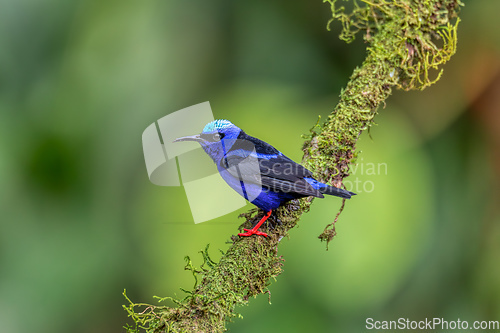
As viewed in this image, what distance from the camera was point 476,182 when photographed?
4223mm

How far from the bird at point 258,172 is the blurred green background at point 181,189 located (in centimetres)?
72

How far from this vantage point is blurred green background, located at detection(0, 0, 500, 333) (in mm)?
3863

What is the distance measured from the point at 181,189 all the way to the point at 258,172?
48.5 inches

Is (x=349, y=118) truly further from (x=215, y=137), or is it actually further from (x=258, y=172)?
(x=215, y=137)

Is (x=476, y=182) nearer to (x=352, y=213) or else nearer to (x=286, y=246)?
(x=352, y=213)

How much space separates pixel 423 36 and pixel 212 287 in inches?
92.4

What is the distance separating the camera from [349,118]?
3.23 meters

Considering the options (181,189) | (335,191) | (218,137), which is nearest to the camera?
(335,191)

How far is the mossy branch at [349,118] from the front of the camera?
107 inches

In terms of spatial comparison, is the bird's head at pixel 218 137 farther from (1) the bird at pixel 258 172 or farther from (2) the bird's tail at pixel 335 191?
(2) the bird's tail at pixel 335 191

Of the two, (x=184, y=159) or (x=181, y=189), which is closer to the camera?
(x=181, y=189)

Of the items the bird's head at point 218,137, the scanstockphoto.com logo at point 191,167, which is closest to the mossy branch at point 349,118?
the bird's head at point 218,137

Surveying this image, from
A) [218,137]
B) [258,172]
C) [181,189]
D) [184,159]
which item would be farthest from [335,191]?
[184,159]

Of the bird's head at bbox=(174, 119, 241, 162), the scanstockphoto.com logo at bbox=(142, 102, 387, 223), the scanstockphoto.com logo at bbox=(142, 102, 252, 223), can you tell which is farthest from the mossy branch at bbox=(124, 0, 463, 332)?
the scanstockphoto.com logo at bbox=(142, 102, 252, 223)
